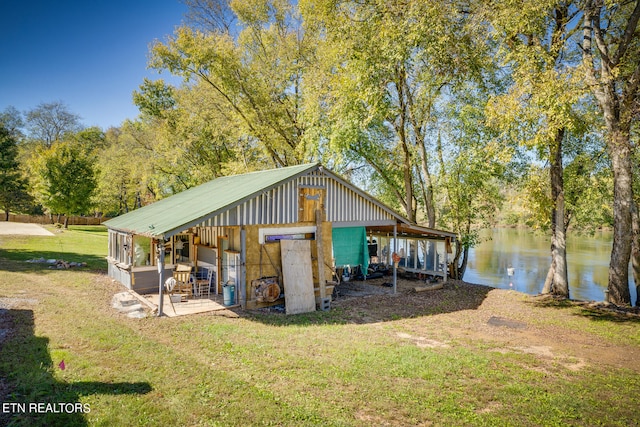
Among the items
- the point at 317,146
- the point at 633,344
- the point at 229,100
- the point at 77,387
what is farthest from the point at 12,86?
the point at 633,344

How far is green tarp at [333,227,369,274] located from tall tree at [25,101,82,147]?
185 ft

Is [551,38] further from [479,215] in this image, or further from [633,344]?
[633,344]

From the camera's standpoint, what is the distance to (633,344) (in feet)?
30.6

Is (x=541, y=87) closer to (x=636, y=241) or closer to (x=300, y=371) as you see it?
(x=636, y=241)

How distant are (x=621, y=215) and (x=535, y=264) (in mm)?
20820

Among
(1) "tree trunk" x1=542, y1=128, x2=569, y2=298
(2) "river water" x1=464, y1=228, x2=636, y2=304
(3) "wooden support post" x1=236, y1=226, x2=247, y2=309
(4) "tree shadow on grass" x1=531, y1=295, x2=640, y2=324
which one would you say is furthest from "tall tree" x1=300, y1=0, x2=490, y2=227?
(3) "wooden support post" x1=236, y1=226, x2=247, y2=309

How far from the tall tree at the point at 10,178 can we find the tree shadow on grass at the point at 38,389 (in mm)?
28991

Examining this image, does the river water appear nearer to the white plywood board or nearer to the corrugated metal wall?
the corrugated metal wall

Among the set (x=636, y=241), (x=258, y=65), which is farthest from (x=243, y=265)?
(x=636, y=241)

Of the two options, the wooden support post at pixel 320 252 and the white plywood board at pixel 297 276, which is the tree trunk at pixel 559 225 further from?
the white plywood board at pixel 297 276

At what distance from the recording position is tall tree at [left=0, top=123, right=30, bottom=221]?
2981cm

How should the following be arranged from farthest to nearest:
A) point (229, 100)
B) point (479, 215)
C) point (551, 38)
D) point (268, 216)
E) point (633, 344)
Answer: point (229, 100) → point (479, 215) → point (551, 38) → point (268, 216) → point (633, 344)

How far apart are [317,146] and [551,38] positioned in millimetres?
11556

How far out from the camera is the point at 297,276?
12031 mm
